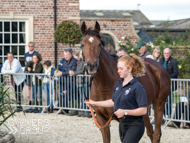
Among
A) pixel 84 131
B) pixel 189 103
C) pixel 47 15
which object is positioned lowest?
pixel 84 131

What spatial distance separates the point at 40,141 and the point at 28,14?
8.50 meters

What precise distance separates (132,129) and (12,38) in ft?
35.9

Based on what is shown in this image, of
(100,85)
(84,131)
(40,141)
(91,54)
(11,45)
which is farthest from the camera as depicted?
(11,45)

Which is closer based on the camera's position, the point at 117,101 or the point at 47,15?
the point at 117,101

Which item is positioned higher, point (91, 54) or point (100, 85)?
point (91, 54)

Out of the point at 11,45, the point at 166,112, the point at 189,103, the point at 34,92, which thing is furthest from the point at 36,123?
the point at 11,45

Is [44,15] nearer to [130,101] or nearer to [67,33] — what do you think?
[67,33]

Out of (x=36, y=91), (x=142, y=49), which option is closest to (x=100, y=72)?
(x=142, y=49)

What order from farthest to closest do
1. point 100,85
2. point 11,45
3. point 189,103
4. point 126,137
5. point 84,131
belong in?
1. point 11,45
2. point 189,103
3. point 84,131
4. point 100,85
5. point 126,137

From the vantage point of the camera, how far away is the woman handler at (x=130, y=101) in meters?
3.29

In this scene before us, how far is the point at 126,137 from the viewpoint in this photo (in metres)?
3.37

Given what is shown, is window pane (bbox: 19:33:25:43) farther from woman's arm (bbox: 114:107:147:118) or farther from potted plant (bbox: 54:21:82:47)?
woman's arm (bbox: 114:107:147:118)

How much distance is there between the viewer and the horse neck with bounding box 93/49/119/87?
14.9 ft

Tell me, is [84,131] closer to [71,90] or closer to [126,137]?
[71,90]
